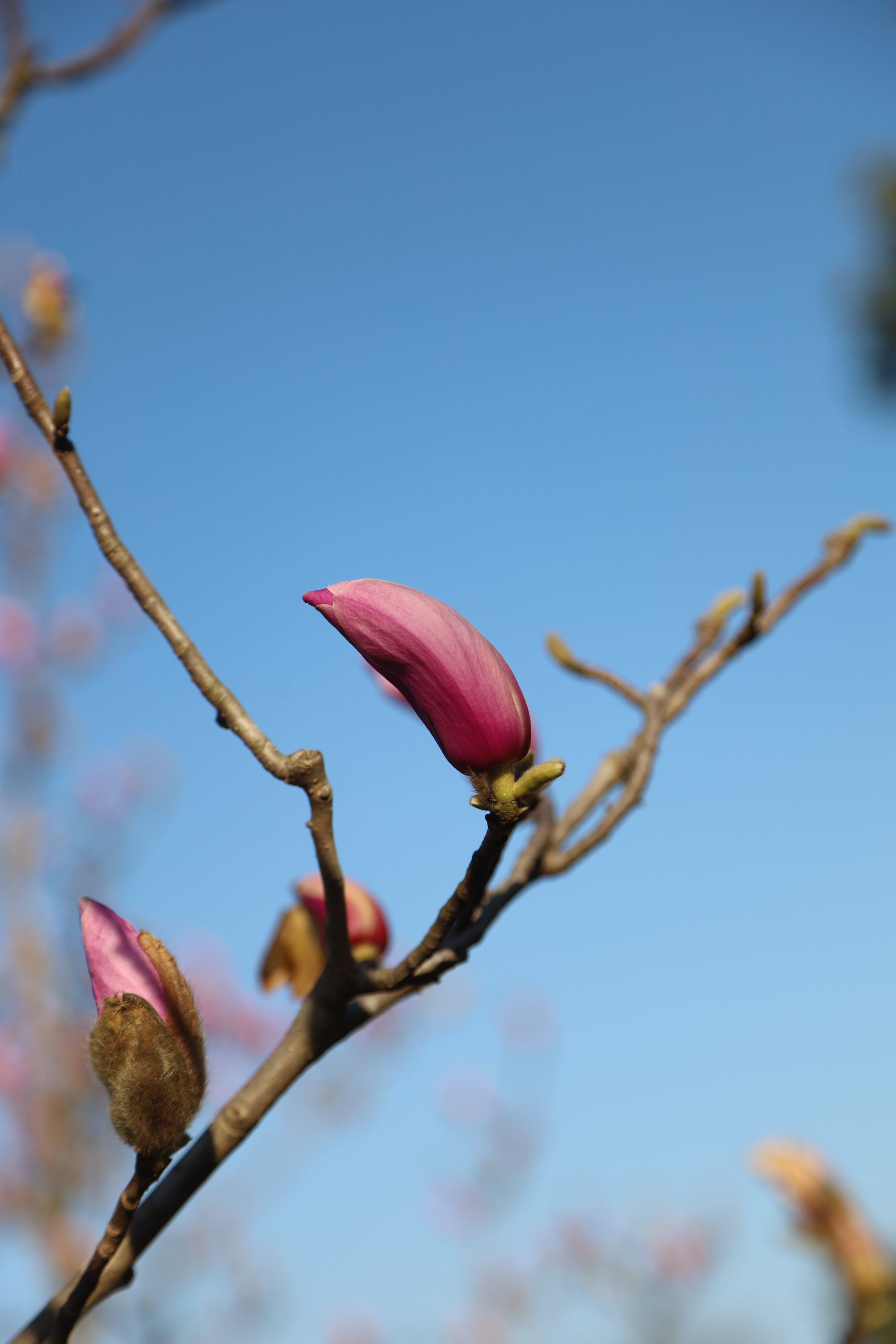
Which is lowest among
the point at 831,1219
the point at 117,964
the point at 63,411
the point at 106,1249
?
the point at 831,1219

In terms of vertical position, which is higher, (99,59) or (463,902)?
(99,59)

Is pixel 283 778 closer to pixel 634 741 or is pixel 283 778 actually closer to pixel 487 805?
pixel 487 805

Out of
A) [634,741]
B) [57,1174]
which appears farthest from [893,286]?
[634,741]

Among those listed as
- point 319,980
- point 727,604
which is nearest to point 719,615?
point 727,604

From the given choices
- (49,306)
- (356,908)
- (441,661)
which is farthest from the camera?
(49,306)

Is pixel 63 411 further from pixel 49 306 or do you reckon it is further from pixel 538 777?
pixel 49 306

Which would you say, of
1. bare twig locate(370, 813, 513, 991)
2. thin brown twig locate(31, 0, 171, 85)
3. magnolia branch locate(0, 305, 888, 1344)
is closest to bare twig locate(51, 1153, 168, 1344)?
magnolia branch locate(0, 305, 888, 1344)
